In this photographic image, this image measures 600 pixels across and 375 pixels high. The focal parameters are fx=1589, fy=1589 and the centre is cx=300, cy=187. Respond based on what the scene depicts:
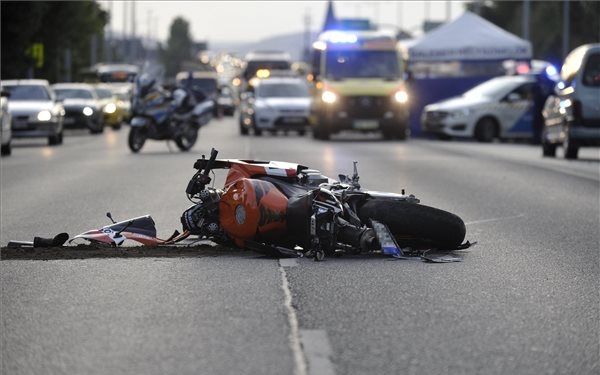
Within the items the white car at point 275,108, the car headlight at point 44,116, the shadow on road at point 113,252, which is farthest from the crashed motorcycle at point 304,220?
the white car at point 275,108

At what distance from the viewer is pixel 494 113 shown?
39031 mm

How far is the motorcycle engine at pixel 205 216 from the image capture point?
11.5 m

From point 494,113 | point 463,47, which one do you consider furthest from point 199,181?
point 463,47

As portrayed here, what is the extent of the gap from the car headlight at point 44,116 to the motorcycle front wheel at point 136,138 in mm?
5125

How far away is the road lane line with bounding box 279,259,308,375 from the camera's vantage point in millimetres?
6795

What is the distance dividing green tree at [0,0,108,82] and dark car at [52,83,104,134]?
5.17 meters

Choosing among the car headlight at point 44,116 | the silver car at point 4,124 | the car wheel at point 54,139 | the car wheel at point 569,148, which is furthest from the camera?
the car wheel at point 54,139

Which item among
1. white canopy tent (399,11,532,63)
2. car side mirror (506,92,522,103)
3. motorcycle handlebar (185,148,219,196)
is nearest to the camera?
motorcycle handlebar (185,148,219,196)

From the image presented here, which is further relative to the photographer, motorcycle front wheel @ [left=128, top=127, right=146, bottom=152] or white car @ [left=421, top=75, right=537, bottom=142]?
white car @ [left=421, top=75, right=537, bottom=142]

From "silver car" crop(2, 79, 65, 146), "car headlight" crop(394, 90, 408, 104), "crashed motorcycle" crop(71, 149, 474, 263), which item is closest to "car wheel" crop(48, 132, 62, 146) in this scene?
"silver car" crop(2, 79, 65, 146)

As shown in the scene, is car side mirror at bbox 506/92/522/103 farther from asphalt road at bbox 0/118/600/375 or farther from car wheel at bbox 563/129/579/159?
asphalt road at bbox 0/118/600/375

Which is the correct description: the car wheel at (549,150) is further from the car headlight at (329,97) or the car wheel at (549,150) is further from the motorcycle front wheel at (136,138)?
the car headlight at (329,97)

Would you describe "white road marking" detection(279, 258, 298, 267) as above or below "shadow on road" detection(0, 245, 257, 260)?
above

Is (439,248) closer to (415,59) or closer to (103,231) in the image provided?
(103,231)
